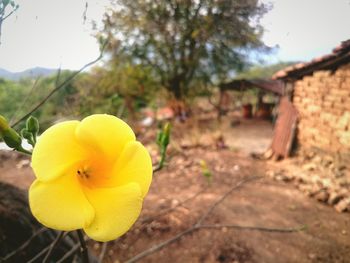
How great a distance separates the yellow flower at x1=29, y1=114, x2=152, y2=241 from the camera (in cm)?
38

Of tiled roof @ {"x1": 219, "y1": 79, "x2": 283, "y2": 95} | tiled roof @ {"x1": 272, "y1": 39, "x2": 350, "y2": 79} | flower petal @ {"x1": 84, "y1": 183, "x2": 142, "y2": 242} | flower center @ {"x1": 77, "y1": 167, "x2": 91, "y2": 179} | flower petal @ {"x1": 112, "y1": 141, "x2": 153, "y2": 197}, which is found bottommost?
tiled roof @ {"x1": 219, "y1": 79, "x2": 283, "y2": 95}

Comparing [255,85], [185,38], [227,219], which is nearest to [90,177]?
[227,219]

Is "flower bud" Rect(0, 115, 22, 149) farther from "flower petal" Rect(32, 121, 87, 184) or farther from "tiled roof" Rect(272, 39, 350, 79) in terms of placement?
"tiled roof" Rect(272, 39, 350, 79)

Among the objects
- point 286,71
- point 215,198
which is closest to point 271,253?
point 215,198

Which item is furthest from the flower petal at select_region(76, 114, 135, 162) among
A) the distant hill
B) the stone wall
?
the stone wall

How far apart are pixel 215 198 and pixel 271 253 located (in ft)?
4.14

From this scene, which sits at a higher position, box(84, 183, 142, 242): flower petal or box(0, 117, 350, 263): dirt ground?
box(84, 183, 142, 242): flower petal

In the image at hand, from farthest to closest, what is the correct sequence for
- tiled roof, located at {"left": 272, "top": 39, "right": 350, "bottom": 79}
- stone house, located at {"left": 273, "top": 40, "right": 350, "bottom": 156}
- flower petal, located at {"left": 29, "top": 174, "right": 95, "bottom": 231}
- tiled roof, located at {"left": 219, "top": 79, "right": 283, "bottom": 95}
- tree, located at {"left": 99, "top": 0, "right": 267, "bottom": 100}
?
tiled roof, located at {"left": 219, "top": 79, "right": 283, "bottom": 95}
stone house, located at {"left": 273, "top": 40, "right": 350, "bottom": 156}
tiled roof, located at {"left": 272, "top": 39, "right": 350, "bottom": 79}
tree, located at {"left": 99, "top": 0, "right": 267, "bottom": 100}
flower petal, located at {"left": 29, "top": 174, "right": 95, "bottom": 231}

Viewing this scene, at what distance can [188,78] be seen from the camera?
1026cm

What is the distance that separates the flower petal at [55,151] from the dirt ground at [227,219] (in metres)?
0.91

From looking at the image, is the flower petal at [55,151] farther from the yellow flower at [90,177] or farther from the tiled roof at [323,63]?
the tiled roof at [323,63]

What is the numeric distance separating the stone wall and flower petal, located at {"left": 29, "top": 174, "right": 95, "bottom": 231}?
4.52m

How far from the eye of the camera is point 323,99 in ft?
15.6

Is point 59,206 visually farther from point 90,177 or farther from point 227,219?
point 227,219
